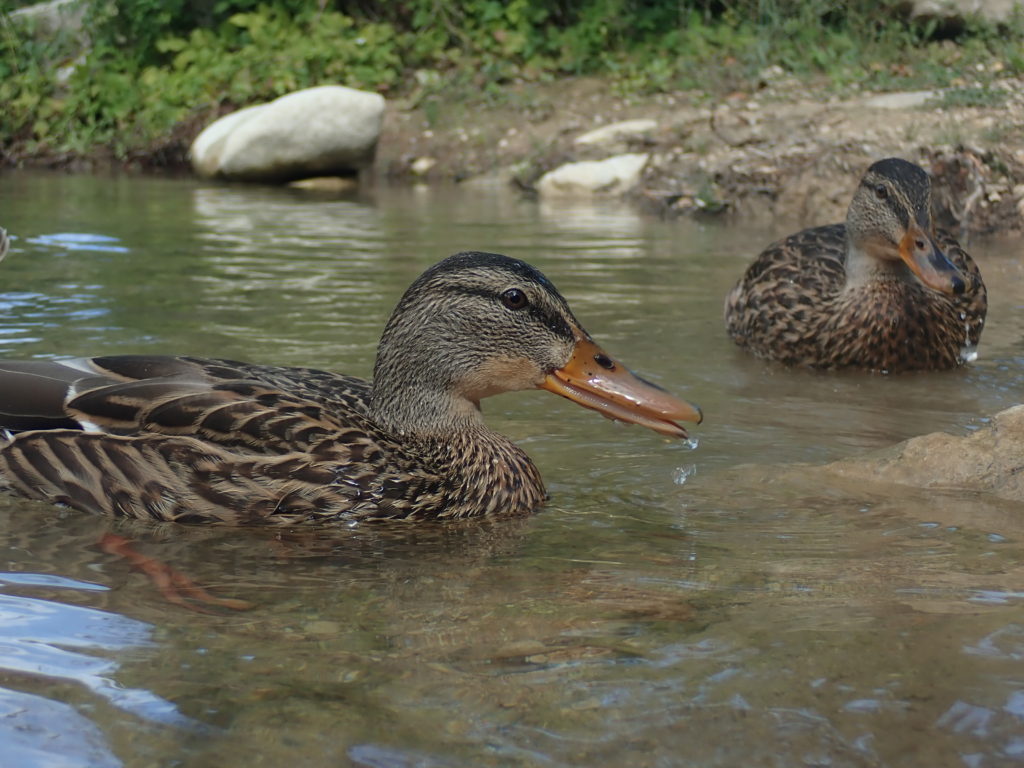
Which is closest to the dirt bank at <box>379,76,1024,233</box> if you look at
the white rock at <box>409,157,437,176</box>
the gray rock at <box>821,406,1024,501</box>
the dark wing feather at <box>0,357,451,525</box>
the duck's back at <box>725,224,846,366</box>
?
the white rock at <box>409,157,437,176</box>

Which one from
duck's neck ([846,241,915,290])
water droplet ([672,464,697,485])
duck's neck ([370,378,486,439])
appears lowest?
water droplet ([672,464,697,485])

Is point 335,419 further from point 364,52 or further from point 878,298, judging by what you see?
point 364,52

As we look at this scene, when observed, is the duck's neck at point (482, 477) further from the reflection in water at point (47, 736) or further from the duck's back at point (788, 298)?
the duck's back at point (788, 298)

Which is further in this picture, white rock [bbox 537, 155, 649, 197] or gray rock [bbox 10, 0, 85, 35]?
gray rock [bbox 10, 0, 85, 35]

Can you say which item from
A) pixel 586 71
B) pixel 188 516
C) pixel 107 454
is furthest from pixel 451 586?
pixel 586 71

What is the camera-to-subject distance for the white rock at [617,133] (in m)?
16.4

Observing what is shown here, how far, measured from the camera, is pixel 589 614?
3922 millimetres

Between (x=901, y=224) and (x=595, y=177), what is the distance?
8.46 metres

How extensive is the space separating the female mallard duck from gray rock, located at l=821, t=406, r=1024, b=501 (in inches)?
87.6

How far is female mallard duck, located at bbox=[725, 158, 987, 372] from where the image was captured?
7.69 meters

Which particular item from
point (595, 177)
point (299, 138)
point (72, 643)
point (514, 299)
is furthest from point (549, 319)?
point (299, 138)

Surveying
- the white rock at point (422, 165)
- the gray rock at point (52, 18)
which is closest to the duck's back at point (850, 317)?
the white rock at point (422, 165)

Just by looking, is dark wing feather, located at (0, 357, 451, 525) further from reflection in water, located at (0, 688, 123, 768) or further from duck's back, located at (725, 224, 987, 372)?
duck's back, located at (725, 224, 987, 372)

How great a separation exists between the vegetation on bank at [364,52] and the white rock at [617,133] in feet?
4.11
